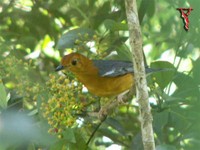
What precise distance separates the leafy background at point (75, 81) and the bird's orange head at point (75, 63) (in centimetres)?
20

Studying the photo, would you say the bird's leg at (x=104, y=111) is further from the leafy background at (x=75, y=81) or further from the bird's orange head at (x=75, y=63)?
the bird's orange head at (x=75, y=63)

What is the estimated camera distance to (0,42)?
464 centimetres

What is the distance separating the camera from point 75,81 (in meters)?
4.04

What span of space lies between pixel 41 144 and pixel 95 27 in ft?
4.53

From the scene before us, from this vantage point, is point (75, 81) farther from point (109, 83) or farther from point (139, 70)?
point (139, 70)

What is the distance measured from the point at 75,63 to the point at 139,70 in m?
1.75

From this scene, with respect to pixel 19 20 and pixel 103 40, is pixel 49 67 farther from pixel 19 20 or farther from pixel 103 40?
pixel 103 40

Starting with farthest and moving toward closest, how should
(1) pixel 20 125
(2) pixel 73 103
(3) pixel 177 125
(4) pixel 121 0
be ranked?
(4) pixel 121 0 → (3) pixel 177 125 → (1) pixel 20 125 → (2) pixel 73 103

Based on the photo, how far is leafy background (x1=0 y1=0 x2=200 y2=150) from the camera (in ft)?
12.1

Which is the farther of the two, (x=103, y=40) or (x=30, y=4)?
(x=30, y=4)

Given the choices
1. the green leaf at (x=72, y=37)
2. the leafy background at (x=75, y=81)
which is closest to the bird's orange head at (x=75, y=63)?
the leafy background at (x=75, y=81)

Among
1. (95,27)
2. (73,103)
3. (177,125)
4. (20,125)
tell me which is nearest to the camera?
(73,103)

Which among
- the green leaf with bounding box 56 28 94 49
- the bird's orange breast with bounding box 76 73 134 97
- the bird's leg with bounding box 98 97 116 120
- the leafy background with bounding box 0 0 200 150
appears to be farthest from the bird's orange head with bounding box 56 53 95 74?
the bird's leg with bounding box 98 97 116 120

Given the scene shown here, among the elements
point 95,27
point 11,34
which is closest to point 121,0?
point 95,27
